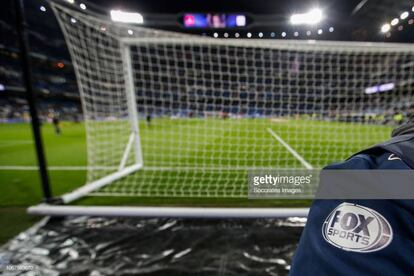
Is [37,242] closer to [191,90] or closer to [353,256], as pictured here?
[353,256]

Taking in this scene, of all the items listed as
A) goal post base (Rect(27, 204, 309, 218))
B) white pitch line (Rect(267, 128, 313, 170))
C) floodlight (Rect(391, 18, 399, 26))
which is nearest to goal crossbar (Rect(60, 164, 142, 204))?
goal post base (Rect(27, 204, 309, 218))

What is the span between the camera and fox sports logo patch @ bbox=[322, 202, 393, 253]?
11.5 inches

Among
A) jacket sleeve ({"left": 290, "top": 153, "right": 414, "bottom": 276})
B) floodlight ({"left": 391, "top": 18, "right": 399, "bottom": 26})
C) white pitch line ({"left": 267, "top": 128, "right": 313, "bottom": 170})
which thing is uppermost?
floodlight ({"left": 391, "top": 18, "right": 399, "bottom": 26})

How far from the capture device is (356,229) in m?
0.31

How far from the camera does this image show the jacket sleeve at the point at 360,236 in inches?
10.9

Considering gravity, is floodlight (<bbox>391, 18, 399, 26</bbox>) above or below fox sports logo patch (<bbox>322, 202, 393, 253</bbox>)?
above

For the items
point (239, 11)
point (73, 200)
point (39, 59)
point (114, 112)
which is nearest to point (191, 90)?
point (114, 112)

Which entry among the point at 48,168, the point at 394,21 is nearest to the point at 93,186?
the point at 48,168

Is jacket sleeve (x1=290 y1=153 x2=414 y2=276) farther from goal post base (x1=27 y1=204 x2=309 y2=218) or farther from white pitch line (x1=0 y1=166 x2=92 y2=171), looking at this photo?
white pitch line (x1=0 y1=166 x2=92 y2=171)

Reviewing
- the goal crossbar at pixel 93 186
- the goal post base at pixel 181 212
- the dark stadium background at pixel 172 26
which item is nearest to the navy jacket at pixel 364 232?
the goal post base at pixel 181 212

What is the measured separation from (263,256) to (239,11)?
1266 centimetres

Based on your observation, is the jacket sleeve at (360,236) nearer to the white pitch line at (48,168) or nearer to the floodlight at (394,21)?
the white pitch line at (48,168)

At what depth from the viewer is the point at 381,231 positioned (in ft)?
0.96

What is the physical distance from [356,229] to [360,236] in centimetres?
1
